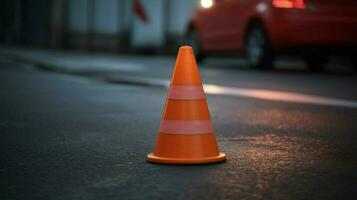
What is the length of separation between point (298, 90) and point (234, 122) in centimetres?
333

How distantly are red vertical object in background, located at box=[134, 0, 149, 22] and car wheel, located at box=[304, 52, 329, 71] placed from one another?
8.45m

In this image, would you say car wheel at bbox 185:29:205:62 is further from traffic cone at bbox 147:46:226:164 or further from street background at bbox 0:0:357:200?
traffic cone at bbox 147:46:226:164

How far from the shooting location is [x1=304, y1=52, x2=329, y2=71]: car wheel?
48.1 feet

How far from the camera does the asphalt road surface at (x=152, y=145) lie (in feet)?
12.7

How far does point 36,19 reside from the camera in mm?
29578

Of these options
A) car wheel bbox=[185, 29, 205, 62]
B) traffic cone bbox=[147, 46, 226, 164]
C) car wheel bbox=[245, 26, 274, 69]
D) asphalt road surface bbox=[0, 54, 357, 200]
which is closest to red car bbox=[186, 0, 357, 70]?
car wheel bbox=[245, 26, 274, 69]

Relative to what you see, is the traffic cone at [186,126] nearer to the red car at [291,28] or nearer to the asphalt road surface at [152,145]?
the asphalt road surface at [152,145]

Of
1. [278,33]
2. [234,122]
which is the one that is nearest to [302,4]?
[278,33]

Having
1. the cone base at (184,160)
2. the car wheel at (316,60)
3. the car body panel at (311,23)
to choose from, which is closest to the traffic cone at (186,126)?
the cone base at (184,160)

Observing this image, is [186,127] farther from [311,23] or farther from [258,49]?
[258,49]

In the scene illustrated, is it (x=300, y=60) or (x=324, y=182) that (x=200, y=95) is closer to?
(x=324, y=182)

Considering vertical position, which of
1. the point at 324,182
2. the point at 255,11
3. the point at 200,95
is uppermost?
the point at 255,11

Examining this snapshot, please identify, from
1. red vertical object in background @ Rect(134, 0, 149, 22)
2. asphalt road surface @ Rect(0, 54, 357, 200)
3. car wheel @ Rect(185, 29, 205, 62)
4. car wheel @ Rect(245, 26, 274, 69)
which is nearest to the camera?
asphalt road surface @ Rect(0, 54, 357, 200)

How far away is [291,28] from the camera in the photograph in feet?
41.8
